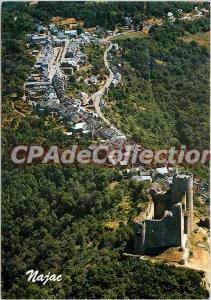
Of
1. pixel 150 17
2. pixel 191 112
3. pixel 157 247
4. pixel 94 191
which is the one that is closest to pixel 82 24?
pixel 150 17

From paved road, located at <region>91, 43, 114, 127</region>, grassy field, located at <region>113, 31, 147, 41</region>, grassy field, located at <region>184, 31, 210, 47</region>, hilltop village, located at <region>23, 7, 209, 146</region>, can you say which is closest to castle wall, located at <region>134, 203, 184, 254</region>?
hilltop village, located at <region>23, 7, 209, 146</region>

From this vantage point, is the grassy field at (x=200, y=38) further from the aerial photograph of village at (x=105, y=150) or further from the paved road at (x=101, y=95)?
the paved road at (x=101, y=95)

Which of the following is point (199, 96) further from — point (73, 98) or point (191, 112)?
point (73, 98)

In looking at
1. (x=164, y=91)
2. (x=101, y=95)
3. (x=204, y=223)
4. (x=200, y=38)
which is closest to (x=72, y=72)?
(x=101, y=95)

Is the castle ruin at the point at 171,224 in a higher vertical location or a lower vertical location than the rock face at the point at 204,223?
higher

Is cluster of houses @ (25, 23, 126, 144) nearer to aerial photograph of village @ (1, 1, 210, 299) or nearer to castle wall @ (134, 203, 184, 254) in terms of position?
aerial photograph of village @ (1, 1, 210, 299)

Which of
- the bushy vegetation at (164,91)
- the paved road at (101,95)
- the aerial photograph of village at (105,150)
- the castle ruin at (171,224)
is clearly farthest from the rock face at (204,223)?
the paved road at (101,95)
